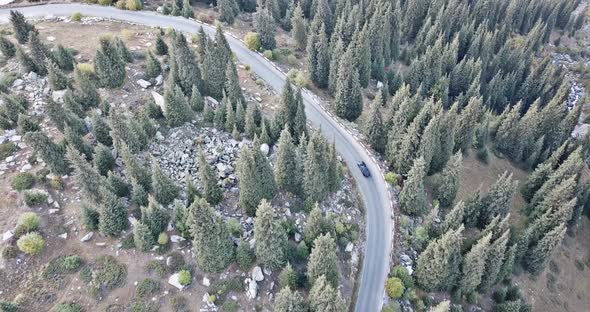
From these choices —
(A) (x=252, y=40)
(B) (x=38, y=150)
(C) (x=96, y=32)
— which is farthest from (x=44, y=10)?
(B) (x=38, y=150)

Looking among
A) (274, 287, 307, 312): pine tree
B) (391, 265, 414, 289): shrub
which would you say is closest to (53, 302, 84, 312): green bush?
(274, 287, 307, 312): pine tree

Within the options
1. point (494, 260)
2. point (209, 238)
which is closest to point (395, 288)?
point (494, 260)

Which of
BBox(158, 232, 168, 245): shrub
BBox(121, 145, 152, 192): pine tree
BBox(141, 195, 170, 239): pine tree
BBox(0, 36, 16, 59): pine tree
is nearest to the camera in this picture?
BBox(141, 195, 170, 239): pine tree

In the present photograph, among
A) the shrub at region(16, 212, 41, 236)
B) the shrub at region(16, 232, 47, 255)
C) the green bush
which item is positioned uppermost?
the shrub at region(16, 212, 41, 236)

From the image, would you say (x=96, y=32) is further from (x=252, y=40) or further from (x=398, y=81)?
(x=398, y=81)

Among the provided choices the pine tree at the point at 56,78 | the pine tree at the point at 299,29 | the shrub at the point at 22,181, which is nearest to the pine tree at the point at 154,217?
the shrub at the point at 22,181

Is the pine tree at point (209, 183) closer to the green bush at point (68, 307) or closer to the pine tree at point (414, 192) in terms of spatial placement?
the green bush at point (68, 307)

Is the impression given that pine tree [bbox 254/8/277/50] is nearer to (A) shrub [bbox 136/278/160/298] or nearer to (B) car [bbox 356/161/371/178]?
(B) car [bbox 356/161/371/178]
